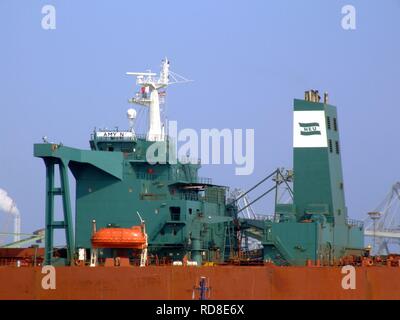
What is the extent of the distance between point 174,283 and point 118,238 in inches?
116

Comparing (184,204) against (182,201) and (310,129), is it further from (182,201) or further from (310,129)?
(310,129)

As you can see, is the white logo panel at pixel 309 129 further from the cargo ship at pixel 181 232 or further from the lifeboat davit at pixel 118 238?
the lifeboat davit at pixel 118 238

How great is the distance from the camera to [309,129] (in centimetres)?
5931

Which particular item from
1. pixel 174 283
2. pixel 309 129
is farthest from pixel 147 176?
pixel 309 129

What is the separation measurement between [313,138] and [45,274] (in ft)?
43.9

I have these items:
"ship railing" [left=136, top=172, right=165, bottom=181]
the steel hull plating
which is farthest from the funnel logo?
the steel hull plating

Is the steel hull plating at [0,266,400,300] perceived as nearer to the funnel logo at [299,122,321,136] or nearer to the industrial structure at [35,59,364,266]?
the industrial structure at [35,59,364,266]

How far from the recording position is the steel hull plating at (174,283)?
5472 cm

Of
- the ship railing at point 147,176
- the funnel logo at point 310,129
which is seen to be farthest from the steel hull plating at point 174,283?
the funnel logo at point 310,129

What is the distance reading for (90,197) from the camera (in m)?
58.0

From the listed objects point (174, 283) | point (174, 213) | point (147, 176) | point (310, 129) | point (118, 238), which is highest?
point (310, 129)
